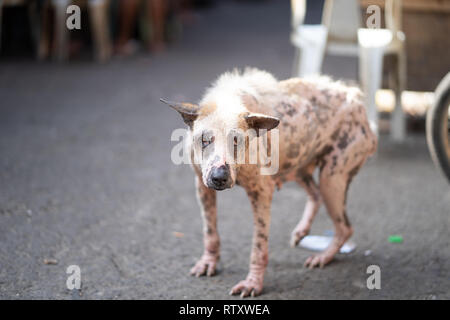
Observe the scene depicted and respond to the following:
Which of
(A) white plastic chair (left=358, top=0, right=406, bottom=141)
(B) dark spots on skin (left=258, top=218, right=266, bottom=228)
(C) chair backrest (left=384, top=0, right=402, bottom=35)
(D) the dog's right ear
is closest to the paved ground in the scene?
(B) dark spots on skin (left=258, top=218, right=266, bottom=228)

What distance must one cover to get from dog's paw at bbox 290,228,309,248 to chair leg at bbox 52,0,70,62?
220 inches

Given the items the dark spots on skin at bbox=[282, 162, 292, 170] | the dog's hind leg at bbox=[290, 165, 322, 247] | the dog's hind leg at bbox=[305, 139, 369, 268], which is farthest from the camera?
the dog's hind leg at bbox=[290, 165, 322, 247]

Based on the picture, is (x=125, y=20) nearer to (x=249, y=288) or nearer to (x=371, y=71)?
(x=371, y=71)

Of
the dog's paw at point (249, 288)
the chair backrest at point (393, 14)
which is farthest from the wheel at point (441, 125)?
the dog's paw at point (249, 288)

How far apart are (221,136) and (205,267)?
40.5 inches

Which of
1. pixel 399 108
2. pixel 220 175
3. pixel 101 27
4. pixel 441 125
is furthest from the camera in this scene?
pixel 101 27

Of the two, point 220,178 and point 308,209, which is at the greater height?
point 220,178

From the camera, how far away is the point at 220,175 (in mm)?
2967

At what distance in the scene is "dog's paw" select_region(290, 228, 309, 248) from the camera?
405cm

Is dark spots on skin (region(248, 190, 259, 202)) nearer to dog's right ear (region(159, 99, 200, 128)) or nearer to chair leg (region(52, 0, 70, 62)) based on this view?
dog's right ear (region(159, 99, 200, 128))

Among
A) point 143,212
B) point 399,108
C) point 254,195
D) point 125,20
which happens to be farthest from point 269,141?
point 125,20

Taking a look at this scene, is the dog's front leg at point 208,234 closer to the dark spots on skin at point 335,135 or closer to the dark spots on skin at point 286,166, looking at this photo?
the dark spots on skin at point 286,166
